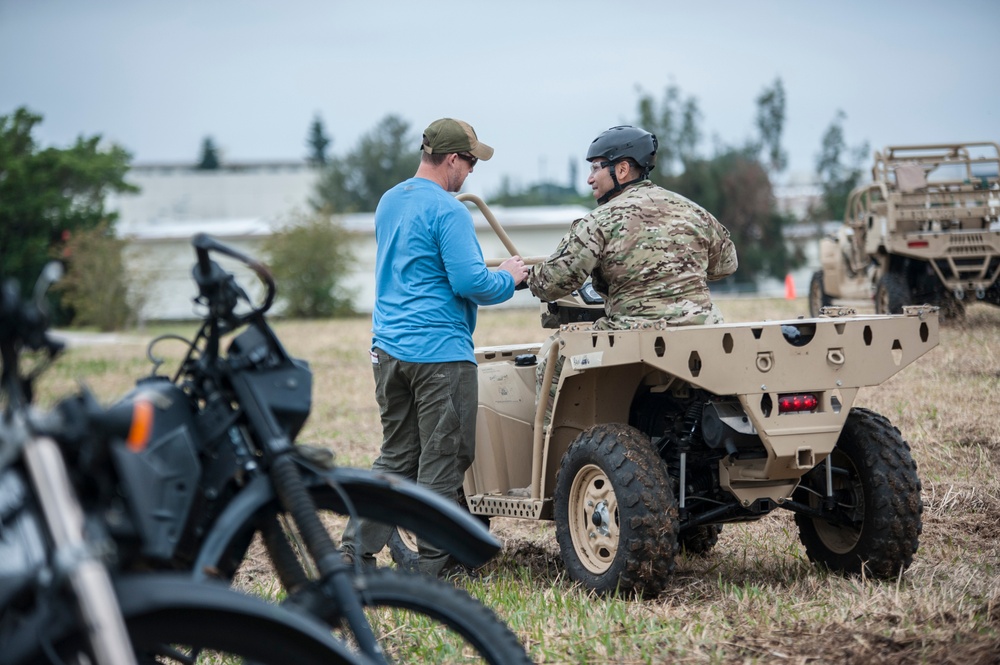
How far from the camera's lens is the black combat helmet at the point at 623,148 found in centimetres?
566

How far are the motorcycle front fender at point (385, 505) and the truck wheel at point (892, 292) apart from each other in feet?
44.1

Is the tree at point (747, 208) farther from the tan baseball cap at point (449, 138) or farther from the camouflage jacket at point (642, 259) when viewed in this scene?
the camouflage jacket at point (642, 259)

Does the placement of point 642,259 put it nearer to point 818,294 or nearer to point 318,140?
point 818,294

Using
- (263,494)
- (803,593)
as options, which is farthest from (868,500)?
(263,494)

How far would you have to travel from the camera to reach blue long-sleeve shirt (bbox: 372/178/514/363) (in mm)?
5633

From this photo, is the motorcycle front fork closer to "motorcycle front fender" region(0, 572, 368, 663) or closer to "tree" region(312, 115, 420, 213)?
"motorcycle front fender" region(0, 572, 368, 663)

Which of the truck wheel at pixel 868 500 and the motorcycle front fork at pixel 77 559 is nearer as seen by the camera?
the motorcycle front fork at pixel 77 559

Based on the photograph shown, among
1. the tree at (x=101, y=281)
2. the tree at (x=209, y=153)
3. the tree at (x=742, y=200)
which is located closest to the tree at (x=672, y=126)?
the tree at (x=742, y=200)

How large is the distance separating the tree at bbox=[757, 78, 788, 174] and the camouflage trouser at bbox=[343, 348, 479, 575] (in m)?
57.3

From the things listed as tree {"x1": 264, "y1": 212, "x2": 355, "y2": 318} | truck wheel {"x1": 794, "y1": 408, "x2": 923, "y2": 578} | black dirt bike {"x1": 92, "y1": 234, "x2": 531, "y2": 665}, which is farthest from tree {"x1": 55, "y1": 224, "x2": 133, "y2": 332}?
black dirt bike {"x1": 92, "y1": 234, "x2": 531, "y2": 665}

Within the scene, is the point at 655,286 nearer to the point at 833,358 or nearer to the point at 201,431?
the point at 833,358

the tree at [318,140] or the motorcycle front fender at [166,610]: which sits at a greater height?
the tree at [318,140]

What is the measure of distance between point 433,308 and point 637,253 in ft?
3.23

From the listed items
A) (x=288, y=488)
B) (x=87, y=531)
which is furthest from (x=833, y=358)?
(x=87, y=531)
